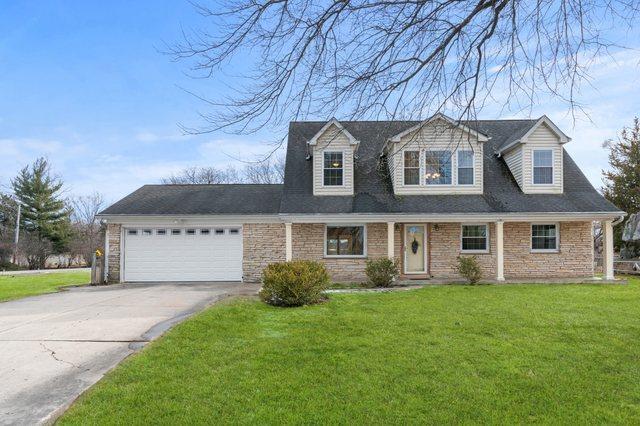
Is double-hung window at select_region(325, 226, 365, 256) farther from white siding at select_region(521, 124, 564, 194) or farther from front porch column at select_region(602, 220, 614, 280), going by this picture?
front porch column at select_region(602, 220, 614, 280)

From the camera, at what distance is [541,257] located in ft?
52.6

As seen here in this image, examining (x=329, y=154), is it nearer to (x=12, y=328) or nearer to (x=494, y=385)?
(x=12, y=328)

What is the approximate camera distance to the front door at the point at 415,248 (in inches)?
637

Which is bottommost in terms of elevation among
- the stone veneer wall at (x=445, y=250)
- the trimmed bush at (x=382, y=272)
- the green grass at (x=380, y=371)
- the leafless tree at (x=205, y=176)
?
the green grass at (x=380, y=371)

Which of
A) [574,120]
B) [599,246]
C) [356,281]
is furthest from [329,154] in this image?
[599,246]

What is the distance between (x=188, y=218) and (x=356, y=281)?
6.85 m

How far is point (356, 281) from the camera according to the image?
15.6 m

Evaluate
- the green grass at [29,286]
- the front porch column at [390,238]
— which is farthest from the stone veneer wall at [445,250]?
the green grass at [29,286]

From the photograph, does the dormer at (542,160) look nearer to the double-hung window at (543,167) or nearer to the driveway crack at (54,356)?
the double-hung window at (543,167)

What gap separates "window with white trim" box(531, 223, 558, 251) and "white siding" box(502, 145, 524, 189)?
5.69 feet

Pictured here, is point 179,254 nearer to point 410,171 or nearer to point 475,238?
point 410,171

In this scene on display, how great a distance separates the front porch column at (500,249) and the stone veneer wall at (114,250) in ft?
46.4

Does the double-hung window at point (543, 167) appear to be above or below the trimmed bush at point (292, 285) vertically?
above

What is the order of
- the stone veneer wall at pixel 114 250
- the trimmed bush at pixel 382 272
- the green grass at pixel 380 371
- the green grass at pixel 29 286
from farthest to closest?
the stone veneer wall at pixel 114 250 < the trimmed bush at pixel 382 272 < the green grass at pixel 29 286 < the green grass at pixel 380 371
